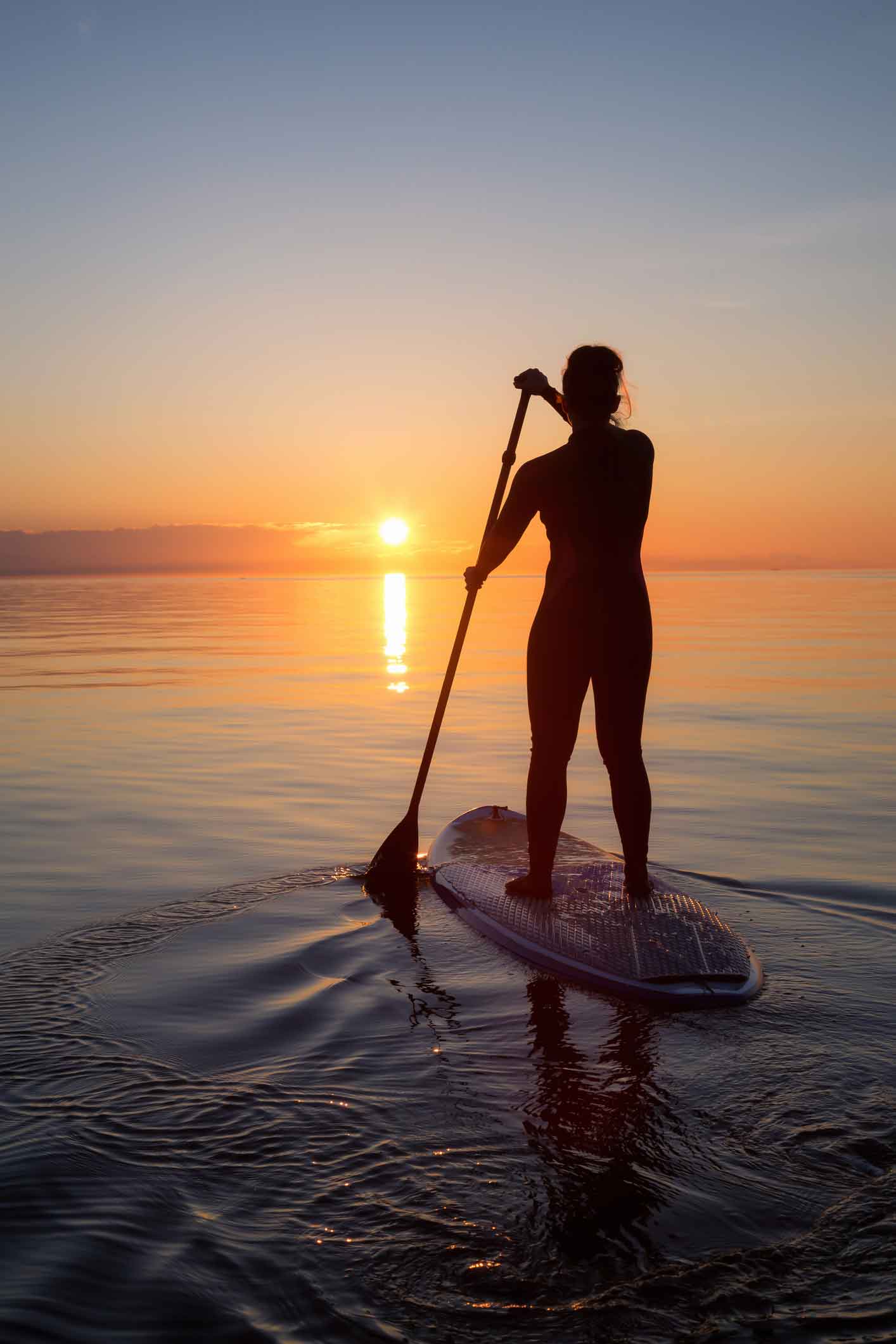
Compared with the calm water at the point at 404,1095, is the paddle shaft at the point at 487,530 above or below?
above

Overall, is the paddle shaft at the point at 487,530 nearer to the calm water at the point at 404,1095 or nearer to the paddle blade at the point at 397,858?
the paddle blade at the point at 397,858

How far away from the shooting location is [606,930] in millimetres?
5152

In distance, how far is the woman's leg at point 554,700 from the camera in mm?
5492

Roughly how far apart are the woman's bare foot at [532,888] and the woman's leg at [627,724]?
1.65 feet

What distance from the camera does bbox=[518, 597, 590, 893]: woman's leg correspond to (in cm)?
549

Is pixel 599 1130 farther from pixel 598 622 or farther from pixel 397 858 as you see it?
pixel 397 858

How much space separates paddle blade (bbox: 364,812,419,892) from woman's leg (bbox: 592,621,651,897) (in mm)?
1792

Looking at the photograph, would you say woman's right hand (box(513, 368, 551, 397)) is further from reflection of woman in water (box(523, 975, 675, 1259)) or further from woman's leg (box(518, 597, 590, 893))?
reflection of woman in water (box(523, 975, 675, 1259))

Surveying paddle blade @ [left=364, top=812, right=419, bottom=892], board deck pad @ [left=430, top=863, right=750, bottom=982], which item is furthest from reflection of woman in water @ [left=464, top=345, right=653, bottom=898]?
paddle blade @ [left=364, top=812, right=419, bottom=892]

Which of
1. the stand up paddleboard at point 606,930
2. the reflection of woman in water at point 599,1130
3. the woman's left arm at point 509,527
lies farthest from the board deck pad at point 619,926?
the woman's left arm at point 509,527

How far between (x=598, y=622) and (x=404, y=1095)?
2.56 m

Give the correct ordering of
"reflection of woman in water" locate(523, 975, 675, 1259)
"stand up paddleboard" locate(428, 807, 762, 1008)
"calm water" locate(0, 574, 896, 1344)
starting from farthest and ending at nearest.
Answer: "stand up paddleboard" locate(428, 807, 762, 1008), "reflection of woman in water" locate(523, 975, 675, 1259), "calm water" locate(0, 574, 896, 1344)

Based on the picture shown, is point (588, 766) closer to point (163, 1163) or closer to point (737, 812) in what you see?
point (737, 812)

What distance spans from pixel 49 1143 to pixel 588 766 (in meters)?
9.19
